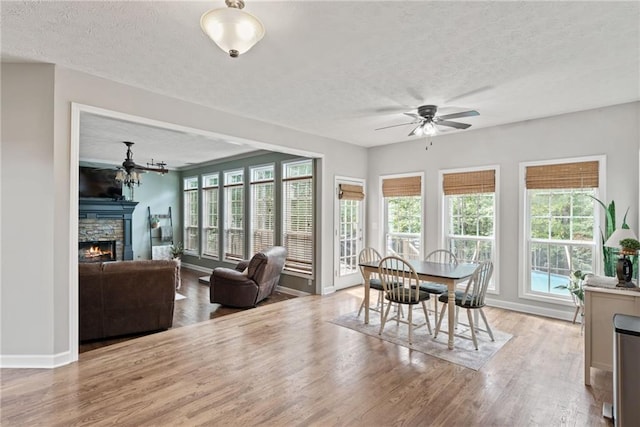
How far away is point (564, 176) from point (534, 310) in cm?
188

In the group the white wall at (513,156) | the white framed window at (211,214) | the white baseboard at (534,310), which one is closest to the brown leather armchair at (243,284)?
the white wall at (513,156)

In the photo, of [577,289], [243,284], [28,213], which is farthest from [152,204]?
[577,289]

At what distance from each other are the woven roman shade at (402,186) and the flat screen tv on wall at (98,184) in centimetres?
617

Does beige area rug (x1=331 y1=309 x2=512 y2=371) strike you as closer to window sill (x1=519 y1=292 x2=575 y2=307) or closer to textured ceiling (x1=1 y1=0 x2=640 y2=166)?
window sill (x1=519 y1=292 x2=575 y2=307)

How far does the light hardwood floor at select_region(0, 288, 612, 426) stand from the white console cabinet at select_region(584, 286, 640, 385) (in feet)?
0.65

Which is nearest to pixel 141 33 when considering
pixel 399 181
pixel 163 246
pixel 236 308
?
pixel 236 308

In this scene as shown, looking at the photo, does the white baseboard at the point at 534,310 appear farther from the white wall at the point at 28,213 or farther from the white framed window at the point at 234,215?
the white wall at the point at 28,213

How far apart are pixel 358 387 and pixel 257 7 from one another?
2.90 m

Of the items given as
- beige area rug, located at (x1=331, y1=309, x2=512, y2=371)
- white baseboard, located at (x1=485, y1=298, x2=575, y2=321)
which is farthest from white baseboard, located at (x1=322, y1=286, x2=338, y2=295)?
white baseboard, located at (x1=485, y1=298, x2=575, y2=321)

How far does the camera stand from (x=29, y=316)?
2990mm

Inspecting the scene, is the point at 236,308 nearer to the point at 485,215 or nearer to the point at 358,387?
the point at 358,387

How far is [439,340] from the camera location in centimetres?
365

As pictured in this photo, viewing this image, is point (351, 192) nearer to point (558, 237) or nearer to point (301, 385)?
point (558, 237)

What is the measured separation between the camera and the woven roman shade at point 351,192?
5.98m
